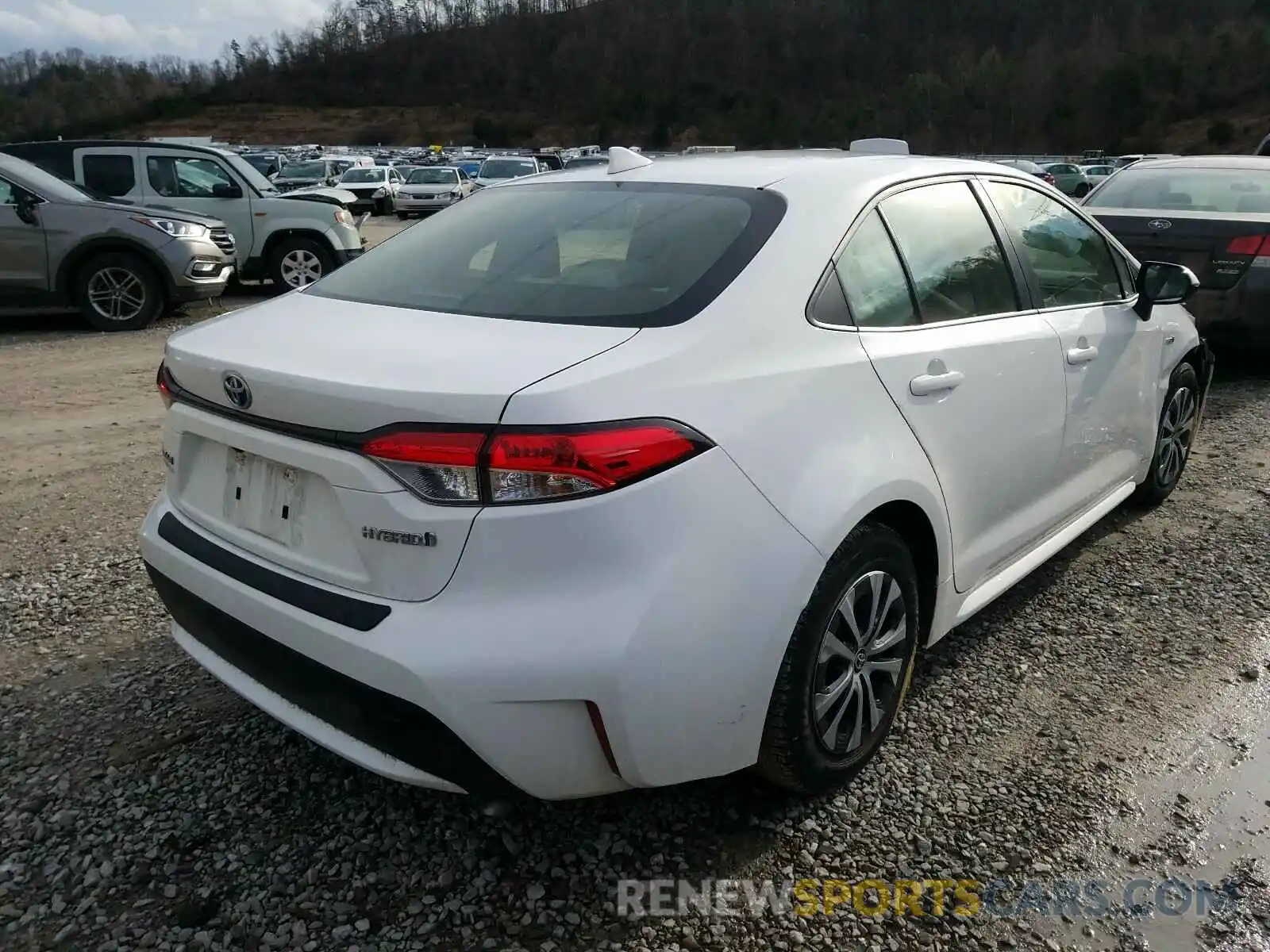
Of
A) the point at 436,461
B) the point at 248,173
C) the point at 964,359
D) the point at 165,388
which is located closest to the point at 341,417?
the point at 436,461

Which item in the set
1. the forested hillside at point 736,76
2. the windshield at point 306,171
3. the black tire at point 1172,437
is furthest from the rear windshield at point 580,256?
the forested hillside at point 736,76

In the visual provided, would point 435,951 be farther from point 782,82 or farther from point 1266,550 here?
point 782,82

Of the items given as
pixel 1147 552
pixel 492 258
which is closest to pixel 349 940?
pixel 492 258

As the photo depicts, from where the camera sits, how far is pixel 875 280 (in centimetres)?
272

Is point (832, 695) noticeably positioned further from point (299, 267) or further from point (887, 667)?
point (299, 267)

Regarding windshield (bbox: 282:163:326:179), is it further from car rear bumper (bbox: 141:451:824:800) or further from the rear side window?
car rear bumper (bbox: 141:451:824:800)

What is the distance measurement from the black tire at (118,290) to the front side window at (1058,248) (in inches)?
337

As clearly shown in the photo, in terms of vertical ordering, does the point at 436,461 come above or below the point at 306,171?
above

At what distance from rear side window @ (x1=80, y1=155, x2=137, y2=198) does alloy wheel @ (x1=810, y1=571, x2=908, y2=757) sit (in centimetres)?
1098

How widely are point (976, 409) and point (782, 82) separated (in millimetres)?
110727

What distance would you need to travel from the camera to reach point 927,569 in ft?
9.30

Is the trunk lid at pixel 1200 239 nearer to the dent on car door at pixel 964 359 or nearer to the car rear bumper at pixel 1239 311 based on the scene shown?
the car rear bumper at pixel 1239 311

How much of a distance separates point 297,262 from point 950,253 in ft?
33.2

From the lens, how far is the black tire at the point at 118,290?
9469 millimetres
